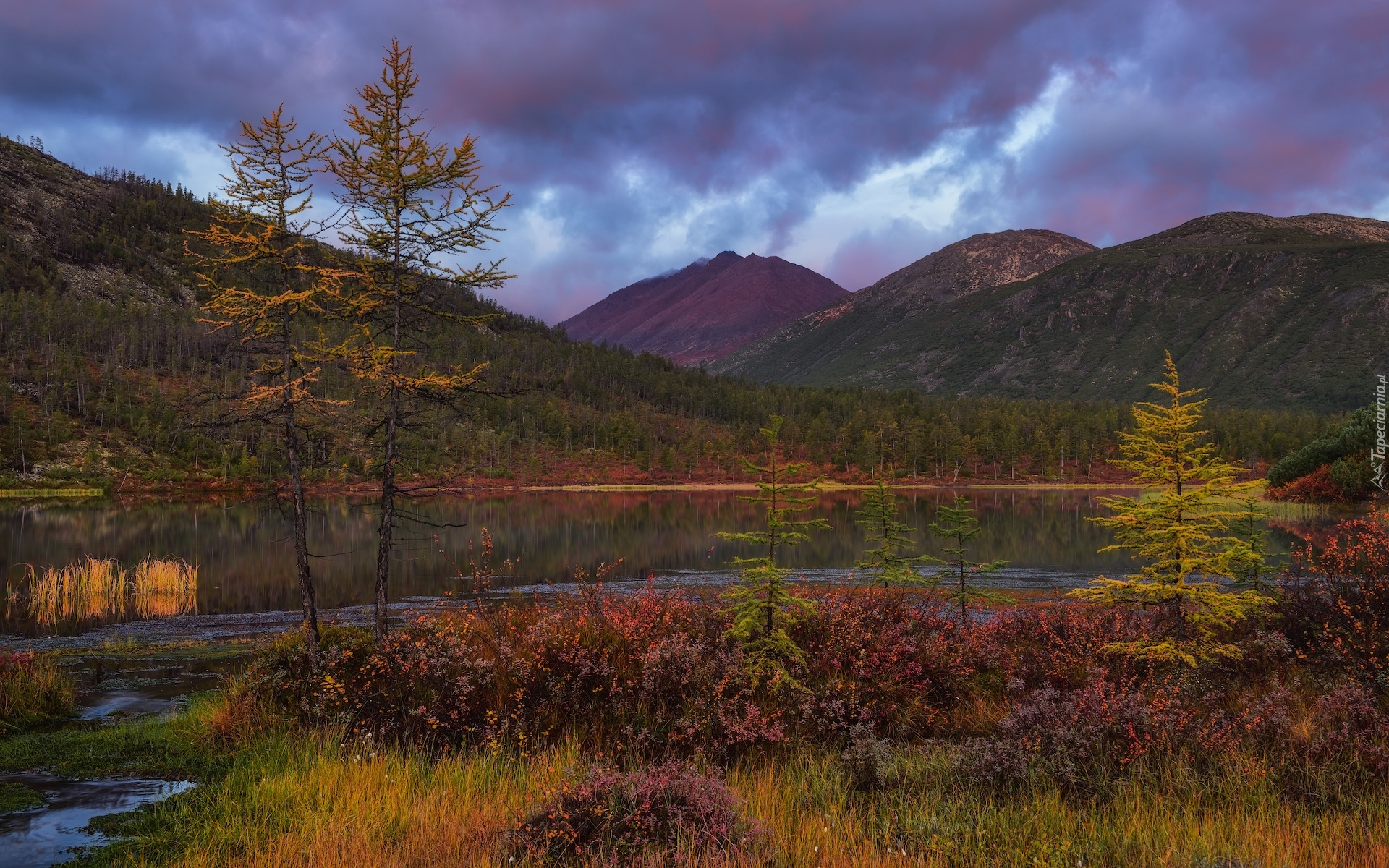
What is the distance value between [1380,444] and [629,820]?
46.5 metres

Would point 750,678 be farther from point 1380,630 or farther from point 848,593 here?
point 1380,630

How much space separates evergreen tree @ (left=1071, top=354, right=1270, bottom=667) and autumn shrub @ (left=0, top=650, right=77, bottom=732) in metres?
16.7

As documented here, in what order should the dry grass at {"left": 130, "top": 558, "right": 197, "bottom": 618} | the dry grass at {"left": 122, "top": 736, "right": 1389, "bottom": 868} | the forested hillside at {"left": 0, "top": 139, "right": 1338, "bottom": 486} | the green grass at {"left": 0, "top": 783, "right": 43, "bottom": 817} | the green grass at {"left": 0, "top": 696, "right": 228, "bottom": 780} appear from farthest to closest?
the forested hillside at {"left": 0, "top": 139, "right": 1338, "bottom": 486} < the dry grass at {"left": 130, "top": 558, "right": 197, "bottom": 618} < the green grass at {"left": 0, "top": 696, "right": 228, "bottom": 780} < the green grass at {"left": 0, "top": 783, "right": 43, "bottom": 817} < the dry grass at {"left": 122, "top": 736, "right": 1389, "bottom": 868}

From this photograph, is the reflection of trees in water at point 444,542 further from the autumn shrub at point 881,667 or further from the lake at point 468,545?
the autumn shrub at point 881,667

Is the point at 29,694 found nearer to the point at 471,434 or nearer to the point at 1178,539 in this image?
the point at 1178,539

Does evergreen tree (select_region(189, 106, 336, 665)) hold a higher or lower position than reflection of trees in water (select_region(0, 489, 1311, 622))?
higher

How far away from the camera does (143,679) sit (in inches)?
682

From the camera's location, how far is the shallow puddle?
270 inches

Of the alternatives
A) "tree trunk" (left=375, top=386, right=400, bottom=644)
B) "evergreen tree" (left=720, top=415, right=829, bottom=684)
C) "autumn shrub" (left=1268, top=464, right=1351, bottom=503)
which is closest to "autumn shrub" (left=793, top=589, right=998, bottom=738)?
"evergreen tree" (left=720, top=415, right=829, bottom=684)

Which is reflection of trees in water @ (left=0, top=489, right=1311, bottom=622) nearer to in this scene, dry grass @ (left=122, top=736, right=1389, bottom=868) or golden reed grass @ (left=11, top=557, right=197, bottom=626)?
golden reed grass @ (left=11, top=557, right=197, bottom=626)

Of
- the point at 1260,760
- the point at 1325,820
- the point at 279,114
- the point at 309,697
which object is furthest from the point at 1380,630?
the point at 279,114

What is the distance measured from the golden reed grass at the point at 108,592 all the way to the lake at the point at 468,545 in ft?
2.47

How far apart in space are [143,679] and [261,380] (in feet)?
25.1

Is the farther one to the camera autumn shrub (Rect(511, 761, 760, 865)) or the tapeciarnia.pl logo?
the tapeciarnia.pl logo
